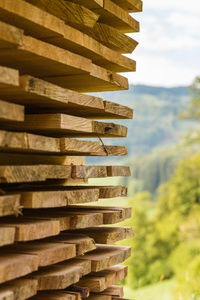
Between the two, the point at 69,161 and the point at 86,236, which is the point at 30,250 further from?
the point at 69,161

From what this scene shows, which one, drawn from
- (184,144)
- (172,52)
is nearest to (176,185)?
(184,144)

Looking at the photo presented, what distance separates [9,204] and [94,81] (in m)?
0.91

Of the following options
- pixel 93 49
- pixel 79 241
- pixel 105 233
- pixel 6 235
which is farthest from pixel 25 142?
pixel 105 233

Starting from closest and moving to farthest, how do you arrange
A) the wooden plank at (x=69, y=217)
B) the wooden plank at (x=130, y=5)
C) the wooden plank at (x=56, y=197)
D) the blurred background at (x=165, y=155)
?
the wooden plank at (x=56, y=197)
the wooden plank at (x=69, y=217)
the wooden plank at (x=130, y=5)
the blurred background at (x=165, y=155)

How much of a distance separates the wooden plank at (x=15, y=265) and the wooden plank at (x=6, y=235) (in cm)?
7

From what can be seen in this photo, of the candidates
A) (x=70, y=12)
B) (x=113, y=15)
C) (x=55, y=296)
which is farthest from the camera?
(x=113, y=15)

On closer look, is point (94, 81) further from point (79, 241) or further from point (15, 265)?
point (15, 265)

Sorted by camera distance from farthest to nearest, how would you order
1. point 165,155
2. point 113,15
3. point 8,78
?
point 165,155
point 113,15
point 8,78

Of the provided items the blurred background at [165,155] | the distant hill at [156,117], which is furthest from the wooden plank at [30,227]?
the distant hill at [156,117]

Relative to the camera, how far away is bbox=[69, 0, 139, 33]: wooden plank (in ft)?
7.95

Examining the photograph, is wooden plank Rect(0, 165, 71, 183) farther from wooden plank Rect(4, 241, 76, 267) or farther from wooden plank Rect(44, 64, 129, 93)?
wooden plank Rect(44, 64, 129, 93)

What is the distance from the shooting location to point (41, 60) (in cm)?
201

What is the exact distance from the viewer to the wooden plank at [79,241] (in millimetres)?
2199

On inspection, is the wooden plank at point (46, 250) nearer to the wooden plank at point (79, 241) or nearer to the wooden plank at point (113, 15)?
the wooden plank at point (79, 241)
